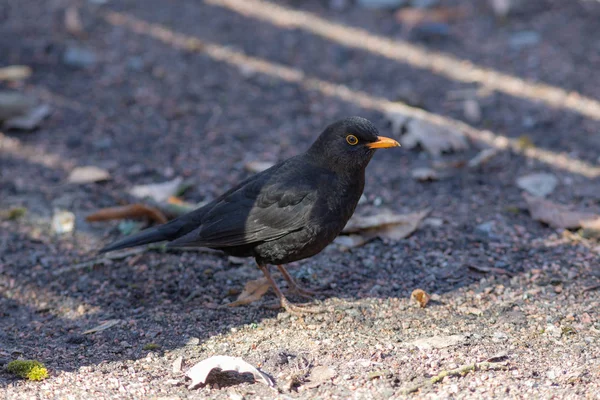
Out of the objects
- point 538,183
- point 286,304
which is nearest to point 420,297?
point 286,304

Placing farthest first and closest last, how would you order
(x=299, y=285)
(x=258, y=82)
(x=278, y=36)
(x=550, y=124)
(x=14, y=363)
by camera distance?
(x=278, y=36), (x=258, y=82), (x=550, y=124), (x=299, y=285), (x=14, y=363)

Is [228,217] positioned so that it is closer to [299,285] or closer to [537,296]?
[299,285]

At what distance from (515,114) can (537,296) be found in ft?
10.9

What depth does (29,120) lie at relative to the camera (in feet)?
25.7

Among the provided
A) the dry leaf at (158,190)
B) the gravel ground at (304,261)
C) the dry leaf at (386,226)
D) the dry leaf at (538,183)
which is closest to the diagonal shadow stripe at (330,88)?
the gravel ground at (304,261)

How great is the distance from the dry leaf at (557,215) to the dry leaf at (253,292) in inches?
89.7

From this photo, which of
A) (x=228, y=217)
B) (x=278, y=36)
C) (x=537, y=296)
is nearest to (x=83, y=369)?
(x=228, y=217)

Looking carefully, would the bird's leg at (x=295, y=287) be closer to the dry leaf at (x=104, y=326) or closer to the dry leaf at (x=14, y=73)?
the dry leaf at (x=104, y=326)

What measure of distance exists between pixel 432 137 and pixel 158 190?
8.64ft

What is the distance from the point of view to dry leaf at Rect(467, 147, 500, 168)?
6.91m

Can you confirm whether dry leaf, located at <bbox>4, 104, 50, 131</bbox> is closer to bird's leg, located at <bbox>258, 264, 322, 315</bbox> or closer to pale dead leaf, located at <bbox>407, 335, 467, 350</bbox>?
bird's leg, located at <bbox>258, 264, 322, 315</bbox>

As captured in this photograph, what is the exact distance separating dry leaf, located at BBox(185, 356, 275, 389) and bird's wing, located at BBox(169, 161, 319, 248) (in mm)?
1212

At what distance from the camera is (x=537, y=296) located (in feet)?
16.7

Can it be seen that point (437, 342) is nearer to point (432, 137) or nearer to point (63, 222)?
point (432, 137)
